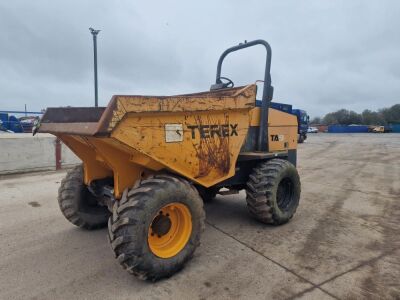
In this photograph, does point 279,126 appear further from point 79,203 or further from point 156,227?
point 79,203

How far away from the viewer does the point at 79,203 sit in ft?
14.0

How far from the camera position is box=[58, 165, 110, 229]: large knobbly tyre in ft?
13.7

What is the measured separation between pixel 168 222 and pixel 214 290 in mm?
800

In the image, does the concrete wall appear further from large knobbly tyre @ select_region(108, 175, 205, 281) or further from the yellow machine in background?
large knobbly tyre @ select_region(108, 175, 205, 281)

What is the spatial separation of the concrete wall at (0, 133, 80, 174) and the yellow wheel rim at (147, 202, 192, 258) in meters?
6.87

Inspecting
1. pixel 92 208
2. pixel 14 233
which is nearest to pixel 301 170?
pixel 92 208

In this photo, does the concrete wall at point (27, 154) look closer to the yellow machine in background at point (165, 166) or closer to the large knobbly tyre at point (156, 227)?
the yellow machine in background at point (165, 166)

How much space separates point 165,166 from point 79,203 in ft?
5.39

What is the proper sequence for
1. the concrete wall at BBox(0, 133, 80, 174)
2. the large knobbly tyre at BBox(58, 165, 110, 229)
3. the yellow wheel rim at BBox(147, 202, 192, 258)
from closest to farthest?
the yellow wheel rim at BBox(147, 202, 192, 258) < the large knobbly tyre at BBox(58, 165, 110, 229) < the concrete wall at BBox(0, 133, 80, 174)

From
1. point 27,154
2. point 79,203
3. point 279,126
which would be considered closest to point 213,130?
point 279,126

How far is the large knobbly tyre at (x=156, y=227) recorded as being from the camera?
2.88 meters

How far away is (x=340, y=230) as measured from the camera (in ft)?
14.7

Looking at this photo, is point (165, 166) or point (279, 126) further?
point (279, 126)

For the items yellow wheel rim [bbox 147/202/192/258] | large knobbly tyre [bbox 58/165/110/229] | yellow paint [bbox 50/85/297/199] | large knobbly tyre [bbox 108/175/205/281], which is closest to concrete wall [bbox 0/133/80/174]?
large knobbly tyre [bbox 58/165/110/229]
